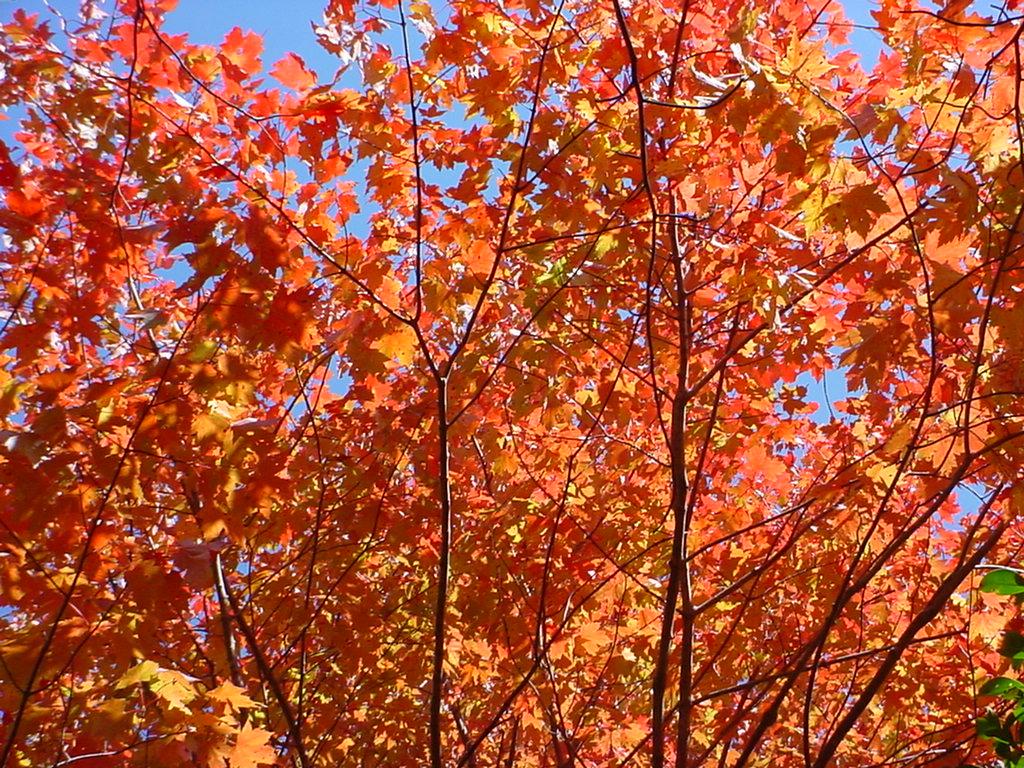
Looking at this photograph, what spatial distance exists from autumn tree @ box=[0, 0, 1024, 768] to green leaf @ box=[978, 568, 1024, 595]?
2.97 ft

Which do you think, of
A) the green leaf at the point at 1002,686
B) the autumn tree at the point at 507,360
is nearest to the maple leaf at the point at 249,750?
the autumn tree at the point at 507,360

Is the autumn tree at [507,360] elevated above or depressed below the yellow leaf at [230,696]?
above

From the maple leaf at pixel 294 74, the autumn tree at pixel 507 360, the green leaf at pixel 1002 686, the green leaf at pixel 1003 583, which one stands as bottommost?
the green leaf at pixel 1002 686

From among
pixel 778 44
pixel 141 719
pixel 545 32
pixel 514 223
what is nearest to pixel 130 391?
pixel 141 719

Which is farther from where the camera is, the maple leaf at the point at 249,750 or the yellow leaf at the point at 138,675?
the maple leaf at the point at 249,750

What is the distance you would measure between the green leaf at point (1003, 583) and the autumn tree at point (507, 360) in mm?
906

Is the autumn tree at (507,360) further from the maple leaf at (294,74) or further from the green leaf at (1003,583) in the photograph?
the green leaf at (1003,583)

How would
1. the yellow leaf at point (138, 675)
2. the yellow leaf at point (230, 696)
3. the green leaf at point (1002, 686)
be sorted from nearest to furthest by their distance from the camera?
1. the green leaf at point (1002, 686)
2. the yellow leaf at point (138, 675)
3. the yellow leaf at point (230, 696)

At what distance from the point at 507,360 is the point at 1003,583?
2.68m

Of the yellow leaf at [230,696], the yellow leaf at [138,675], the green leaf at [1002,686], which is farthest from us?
the yellow leaf at [230,696]

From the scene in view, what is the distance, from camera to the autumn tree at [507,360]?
9.64ft

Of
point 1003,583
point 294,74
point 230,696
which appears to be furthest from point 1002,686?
point 294,74

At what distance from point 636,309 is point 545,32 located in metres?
1.40

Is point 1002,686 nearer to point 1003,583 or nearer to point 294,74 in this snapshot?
point 1003,583
